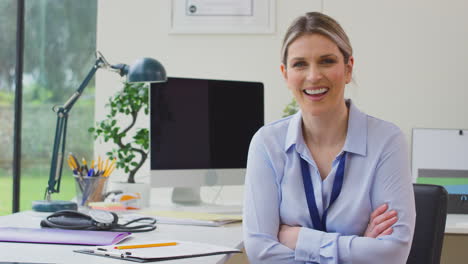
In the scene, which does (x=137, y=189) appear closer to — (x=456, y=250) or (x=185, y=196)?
(x=185, y=196)

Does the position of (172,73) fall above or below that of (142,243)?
above

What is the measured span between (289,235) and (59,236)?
0.59 meters

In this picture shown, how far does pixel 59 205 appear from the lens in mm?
2242

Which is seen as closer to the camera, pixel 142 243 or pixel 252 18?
pixel 142 243

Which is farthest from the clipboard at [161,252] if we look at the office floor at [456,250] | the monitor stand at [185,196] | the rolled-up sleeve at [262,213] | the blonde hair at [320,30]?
the office floor at [456,250]

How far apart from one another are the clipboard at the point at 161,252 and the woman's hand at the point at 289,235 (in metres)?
0.15

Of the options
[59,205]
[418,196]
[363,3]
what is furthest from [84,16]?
[418,196]

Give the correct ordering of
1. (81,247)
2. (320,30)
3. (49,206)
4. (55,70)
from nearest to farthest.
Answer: (81,247) → (320,30) → (49,206) → (55,70)

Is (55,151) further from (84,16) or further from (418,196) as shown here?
(84,16)

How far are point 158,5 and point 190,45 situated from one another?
9.7 inches

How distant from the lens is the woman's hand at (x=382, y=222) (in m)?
1.60

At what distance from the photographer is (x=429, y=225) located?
1.89m

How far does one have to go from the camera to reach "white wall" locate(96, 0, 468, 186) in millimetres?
2959

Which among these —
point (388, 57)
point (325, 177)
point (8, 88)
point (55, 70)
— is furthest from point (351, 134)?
point (55, 70)
